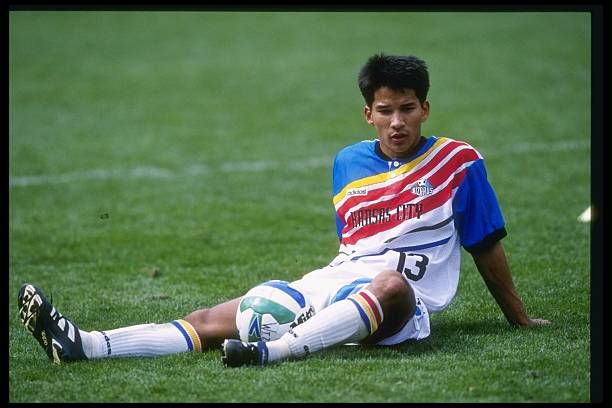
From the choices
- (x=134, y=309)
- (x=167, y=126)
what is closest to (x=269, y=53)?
(x=167, y=126)

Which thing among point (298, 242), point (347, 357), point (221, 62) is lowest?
point (347, 357)

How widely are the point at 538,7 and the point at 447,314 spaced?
6.04 ft

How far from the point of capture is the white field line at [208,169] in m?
10.7

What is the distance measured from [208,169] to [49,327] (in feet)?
20.4

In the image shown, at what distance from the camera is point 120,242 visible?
26.9 ft

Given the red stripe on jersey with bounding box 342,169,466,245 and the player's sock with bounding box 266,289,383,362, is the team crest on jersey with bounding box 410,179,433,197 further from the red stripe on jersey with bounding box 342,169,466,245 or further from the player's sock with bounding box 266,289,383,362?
the player's sock with bounding box 266,289,383,362

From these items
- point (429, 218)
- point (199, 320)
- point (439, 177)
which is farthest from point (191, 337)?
point (439, 177)

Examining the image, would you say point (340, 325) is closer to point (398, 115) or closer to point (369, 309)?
point (369, 309)

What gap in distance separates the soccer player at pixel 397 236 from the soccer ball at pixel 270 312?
0.26 ft

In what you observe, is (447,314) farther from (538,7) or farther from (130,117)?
(130,117)

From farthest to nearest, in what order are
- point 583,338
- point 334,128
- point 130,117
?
point 130,117 < point 334,128 < point 583,338

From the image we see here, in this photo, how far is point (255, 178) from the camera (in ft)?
34.5

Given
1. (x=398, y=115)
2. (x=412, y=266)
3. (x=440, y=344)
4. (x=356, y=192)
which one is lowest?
(x=440, y=344)

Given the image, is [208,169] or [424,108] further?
[208,169]
